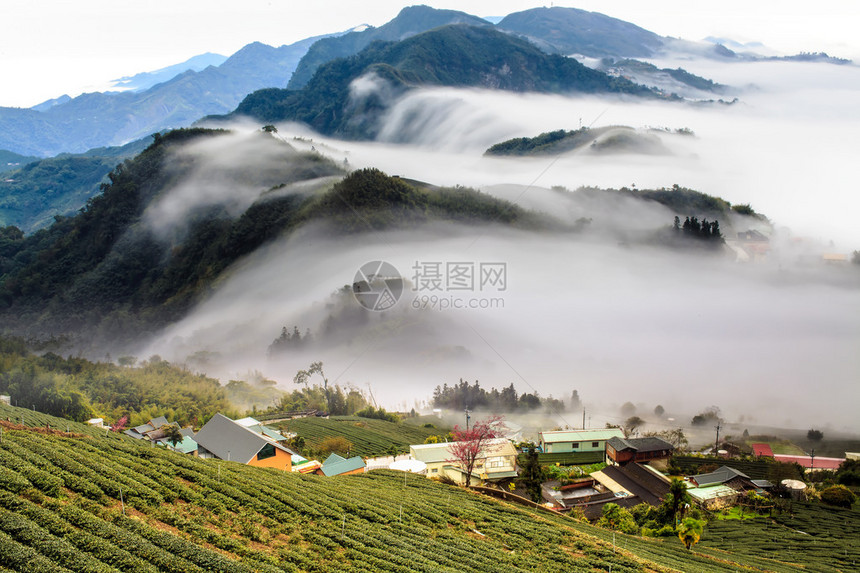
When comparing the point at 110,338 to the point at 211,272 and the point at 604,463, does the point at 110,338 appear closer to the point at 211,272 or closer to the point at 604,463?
the point at 211,272

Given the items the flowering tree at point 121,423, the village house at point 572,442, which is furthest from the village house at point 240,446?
the village house at point 572,442

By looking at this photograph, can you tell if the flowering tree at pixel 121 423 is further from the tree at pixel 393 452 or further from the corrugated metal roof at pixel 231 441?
the tree at pixel 393 452

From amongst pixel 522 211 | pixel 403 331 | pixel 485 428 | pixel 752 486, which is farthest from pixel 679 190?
pixel 485 428

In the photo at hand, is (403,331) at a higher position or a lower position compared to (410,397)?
higher

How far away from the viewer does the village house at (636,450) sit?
49594mm

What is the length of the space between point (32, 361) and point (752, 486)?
2829 inches

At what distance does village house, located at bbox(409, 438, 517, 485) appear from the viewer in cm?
3947

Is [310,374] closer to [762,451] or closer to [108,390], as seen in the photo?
[108,390]

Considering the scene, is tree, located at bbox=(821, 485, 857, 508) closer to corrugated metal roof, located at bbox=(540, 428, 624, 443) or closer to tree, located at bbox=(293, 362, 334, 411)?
corrugated metal roof, located at bbox=(540, 428, 624, 443)

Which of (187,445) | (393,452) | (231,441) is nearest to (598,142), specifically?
(393,452)

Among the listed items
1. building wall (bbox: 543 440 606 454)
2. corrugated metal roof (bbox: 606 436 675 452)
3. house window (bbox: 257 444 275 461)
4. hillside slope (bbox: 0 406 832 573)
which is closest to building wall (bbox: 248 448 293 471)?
house window (bbox: 257 444 275 461)

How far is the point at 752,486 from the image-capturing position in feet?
142

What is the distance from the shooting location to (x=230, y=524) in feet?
47.6

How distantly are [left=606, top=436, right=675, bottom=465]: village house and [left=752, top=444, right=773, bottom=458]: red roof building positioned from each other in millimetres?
10404
